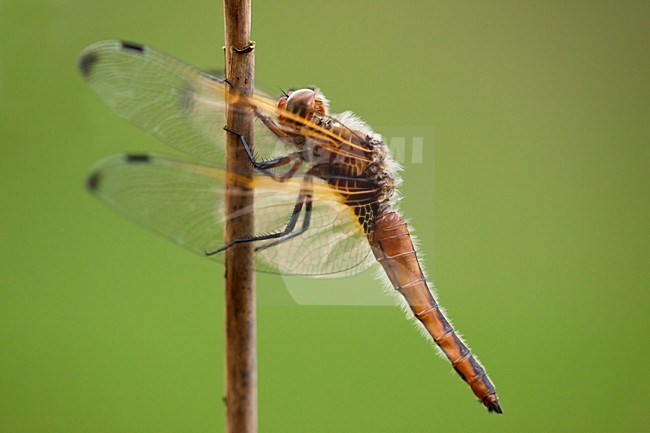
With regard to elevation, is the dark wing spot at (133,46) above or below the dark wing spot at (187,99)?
above

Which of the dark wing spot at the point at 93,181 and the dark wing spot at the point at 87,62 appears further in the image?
the dark wing spot at the point at 87,62

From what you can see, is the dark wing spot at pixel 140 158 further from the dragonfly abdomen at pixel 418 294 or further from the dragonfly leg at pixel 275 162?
the dragonfly abdomen at pixel 418 294

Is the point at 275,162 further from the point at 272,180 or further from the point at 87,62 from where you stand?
the point at 87,62

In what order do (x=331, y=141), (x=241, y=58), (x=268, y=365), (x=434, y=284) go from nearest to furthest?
(x=241, y=58) → (x=331, y=141) → (x=434, y=284) → (x=268, y=365)

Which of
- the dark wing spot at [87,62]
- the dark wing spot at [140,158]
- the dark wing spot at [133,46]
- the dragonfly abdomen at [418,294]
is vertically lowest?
the dragonfly abdomen at [418,294]

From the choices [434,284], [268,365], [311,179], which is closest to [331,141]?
[311,179]

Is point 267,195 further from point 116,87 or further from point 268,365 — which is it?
point 268,365

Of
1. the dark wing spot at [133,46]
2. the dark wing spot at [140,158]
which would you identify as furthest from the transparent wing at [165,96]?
the dark wing spot at [140,158]
